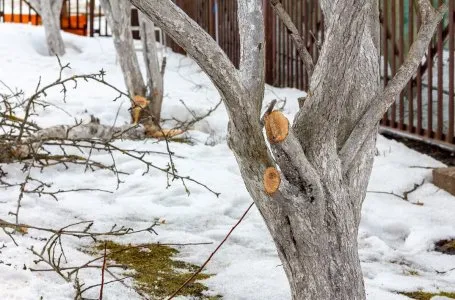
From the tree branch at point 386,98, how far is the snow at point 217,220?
1.04 meters

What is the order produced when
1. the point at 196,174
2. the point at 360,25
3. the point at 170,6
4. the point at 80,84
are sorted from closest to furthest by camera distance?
1. the point at 170,6
2. the point at 360,25
3. the point at 196,174
4. the point at 80,84

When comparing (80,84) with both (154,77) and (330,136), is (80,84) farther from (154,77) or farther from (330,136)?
(330,136)

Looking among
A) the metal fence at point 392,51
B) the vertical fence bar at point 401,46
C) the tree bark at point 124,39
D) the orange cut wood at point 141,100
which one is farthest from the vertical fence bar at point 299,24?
the orange cut wood at point 141,100

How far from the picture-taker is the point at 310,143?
2.61 meters

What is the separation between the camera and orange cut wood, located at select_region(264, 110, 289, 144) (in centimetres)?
236

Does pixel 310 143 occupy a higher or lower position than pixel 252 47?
lower

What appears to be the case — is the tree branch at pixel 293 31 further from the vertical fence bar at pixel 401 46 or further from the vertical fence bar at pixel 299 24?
the vertical fence bar at pixel 299 24

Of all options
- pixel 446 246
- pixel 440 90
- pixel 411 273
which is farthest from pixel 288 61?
pixel 411 273

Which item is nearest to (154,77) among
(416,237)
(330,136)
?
(416,237)

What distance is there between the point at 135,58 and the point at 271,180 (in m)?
5.55

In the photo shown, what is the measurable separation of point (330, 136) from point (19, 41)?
10858mm

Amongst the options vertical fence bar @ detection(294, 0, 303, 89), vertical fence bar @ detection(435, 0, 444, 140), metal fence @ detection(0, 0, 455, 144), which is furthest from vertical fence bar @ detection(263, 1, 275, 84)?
vertical fence bar @ detection(435, 0, 444, 140)

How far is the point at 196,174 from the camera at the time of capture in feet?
19.5

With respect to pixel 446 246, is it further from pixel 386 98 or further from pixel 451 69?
pixel 451 69
